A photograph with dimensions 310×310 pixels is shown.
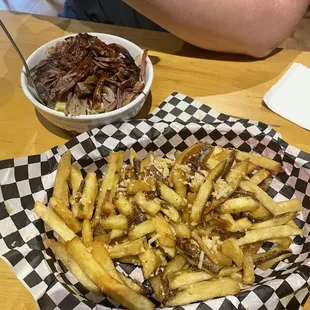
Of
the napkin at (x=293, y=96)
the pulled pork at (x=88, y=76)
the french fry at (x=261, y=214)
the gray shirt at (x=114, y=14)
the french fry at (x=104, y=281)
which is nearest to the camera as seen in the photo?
the french fry at (x=104, y=281)

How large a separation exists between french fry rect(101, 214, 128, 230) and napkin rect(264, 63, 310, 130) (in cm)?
73

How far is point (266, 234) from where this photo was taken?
1042 millimetres

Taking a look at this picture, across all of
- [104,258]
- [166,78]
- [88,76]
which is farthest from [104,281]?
[166,78]

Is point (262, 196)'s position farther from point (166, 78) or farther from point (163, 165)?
point (166, 78)

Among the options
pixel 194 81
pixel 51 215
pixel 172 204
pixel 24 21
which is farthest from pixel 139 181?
pixel 24 21

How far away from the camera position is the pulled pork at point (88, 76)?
135cm

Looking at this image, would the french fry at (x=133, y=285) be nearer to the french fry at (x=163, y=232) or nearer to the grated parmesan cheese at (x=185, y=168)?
the french fry at (x=163, y=232)

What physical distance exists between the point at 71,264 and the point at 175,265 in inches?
9.3

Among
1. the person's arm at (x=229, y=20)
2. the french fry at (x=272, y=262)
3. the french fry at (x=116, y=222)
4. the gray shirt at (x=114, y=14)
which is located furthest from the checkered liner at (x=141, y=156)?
the gray shirt at (x=114, y=14)

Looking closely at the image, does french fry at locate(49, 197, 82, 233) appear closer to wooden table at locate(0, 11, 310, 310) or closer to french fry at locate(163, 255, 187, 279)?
french fry at locate(163, 255, 187, 279)

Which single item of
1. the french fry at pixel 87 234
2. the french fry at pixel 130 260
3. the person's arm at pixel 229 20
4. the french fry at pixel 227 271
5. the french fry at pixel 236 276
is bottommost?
the french fry at pixel 130 260

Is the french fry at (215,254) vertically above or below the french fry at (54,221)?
above

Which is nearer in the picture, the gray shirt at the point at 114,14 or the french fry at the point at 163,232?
the french fry at the point at 163,232

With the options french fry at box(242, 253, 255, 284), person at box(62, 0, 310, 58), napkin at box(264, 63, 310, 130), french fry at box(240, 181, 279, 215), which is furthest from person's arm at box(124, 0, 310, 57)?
french fry at box(242, 253, 255, 284)
